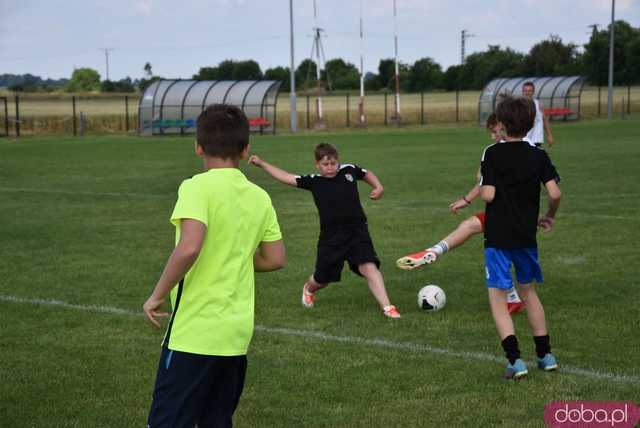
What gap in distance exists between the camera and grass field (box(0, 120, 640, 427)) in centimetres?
546

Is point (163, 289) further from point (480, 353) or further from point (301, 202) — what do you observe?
point (301, 202)

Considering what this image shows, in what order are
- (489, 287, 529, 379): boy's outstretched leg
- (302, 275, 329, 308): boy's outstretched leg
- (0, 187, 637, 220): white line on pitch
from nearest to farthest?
(489, 287, 529, 379): boy's outstretched leg, (302, 275, 329, 308): boy's outstretched leg, (0, 187, 637, 220): white line on pitch

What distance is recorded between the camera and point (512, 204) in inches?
230

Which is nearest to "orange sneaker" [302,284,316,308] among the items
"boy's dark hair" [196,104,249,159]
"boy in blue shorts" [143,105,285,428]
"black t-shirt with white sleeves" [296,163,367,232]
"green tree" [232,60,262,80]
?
"black t-shirt with white sleeves" [296,163,367,232]

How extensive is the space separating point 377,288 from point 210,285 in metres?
4.18

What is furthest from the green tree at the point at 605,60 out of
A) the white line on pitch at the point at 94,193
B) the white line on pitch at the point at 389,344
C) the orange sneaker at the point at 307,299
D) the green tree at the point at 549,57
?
the white line on pitch at the point at 389,344

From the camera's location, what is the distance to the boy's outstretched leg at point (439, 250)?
798cm

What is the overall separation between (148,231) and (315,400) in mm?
7443

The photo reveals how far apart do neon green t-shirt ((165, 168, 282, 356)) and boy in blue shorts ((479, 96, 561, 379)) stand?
2467mm

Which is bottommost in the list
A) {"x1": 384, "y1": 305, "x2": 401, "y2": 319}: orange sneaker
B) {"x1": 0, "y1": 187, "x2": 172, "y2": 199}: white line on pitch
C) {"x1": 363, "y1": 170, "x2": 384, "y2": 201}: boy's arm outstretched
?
{"x1": 384, "y1": 305, "x2": 401, "y2": 319}: orange sneaker

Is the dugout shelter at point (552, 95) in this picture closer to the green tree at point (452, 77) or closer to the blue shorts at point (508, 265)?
the green tree at point (452, 77)

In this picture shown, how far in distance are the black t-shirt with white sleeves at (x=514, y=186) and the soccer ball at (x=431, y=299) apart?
6.68ft

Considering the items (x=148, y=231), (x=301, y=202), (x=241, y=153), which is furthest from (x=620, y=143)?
(x=241, y=153)

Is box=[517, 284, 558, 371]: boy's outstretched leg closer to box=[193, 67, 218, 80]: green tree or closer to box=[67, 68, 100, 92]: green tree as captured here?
box=[193, 67, 218, 80]: green tree
